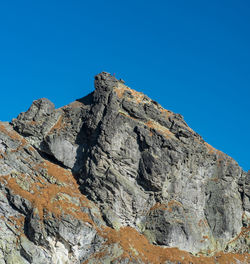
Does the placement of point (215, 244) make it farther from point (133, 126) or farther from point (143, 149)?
point (133, 126)

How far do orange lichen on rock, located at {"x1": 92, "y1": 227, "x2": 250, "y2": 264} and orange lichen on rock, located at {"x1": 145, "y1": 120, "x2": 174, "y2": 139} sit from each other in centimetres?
1480

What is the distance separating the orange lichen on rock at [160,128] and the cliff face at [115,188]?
219 mm

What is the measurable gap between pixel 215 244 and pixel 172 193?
352 inches

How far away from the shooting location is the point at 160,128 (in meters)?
57.3

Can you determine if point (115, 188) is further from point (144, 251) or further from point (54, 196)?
point (144, 251)

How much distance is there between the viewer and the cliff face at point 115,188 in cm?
4300

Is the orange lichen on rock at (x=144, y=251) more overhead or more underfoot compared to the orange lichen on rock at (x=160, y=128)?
more underfoot

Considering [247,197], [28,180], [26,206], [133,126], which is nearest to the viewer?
[26,206]

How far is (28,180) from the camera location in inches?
1860

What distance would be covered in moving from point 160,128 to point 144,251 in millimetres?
19362

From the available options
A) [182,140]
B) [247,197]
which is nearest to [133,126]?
[182,140]

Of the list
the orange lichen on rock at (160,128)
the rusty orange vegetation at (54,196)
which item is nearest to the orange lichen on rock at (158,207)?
the rusty orange vegetation at (54,196)

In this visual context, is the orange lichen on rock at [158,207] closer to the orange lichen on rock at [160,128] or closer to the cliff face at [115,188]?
the cliff face at [115,188]

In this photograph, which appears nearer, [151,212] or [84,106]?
[151,212]
